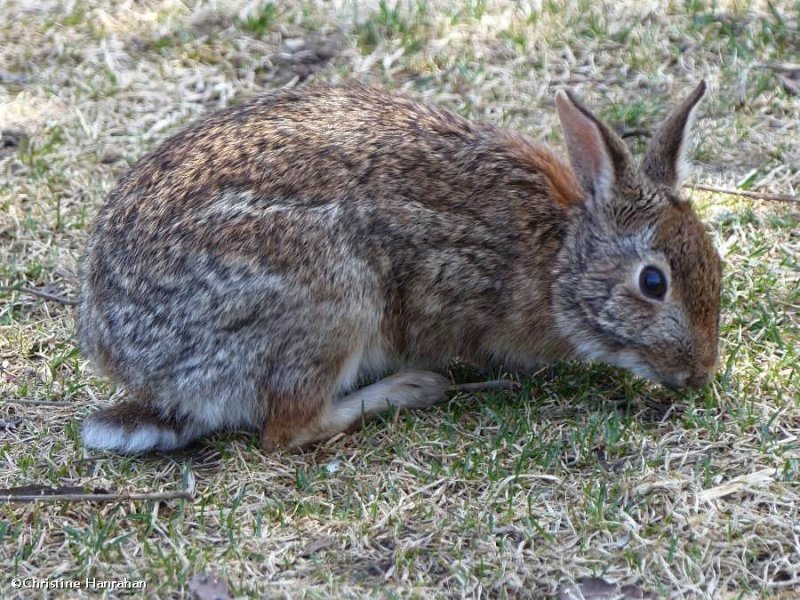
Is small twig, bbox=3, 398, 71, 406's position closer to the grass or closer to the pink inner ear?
the grass

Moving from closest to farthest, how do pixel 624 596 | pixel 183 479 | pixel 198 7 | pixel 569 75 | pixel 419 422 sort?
pixel 624 596, pixel 183 479, pixel 419 422, pixel 569 75, pixel 198 7

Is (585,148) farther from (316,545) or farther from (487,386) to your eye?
(316,545)

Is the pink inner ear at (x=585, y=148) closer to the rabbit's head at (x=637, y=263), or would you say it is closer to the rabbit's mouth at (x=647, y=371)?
the rabbit's head at (x=637, y=263)

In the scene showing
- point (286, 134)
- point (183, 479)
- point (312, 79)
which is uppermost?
point (286, 134)

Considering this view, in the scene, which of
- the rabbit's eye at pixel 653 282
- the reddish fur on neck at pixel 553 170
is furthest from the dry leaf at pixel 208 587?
the reddish fur on neck at pixel 553 170

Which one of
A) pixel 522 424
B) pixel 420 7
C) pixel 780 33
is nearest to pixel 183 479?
pixel 522 424

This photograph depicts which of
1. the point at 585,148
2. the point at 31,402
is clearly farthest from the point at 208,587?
the point at 585,148

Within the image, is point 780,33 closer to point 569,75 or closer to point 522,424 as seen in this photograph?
point 569,75
